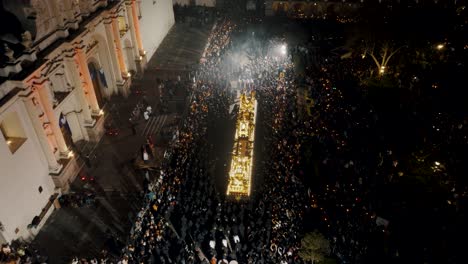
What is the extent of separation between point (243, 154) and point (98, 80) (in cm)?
1532

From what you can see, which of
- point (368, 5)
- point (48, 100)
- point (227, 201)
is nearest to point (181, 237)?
point (227, 201)

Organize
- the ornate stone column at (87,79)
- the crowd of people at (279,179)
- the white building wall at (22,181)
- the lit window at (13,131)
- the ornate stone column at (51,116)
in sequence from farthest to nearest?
the ornate stone column at (87,79) → the ornate stone column at (51,116) → the lit window at (13,131) → the white building wall at (22,181) → the crowd of people at (279,179)

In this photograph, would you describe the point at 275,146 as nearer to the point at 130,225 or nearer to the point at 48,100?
the point at 130,225

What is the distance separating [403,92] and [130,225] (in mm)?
23616

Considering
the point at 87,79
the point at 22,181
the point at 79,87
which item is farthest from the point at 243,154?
the point at 87,79

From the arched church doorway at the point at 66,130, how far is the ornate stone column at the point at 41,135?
105 inches

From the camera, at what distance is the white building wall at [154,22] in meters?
40.5

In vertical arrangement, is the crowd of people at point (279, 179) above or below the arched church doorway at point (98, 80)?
below

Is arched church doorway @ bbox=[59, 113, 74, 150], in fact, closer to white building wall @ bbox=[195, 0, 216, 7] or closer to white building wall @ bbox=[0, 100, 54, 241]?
white building wall @ bbox=[0, 100, 54, 241]

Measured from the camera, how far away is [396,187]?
74.9ft

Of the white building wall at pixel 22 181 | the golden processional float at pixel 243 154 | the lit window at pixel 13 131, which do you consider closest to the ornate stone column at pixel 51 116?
the white building wall at pixel 22 181

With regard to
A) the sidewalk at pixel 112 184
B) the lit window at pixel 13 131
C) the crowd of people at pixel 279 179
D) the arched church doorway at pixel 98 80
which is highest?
the lit window at pixel 13 131

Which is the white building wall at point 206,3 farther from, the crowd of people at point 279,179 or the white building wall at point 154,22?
the crowd of people at point 279,179

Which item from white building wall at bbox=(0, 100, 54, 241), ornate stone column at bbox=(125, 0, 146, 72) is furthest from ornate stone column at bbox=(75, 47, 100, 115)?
ornate stone column at bbox=(125, 0, 146, 72)
